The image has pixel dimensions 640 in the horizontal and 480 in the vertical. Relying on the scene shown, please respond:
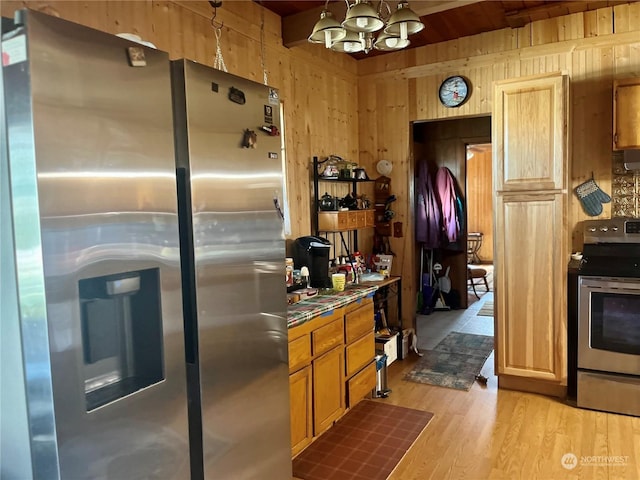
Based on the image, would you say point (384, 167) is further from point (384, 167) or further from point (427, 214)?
point (427, 214)

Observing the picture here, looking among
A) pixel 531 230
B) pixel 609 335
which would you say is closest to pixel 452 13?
pixel 531 230

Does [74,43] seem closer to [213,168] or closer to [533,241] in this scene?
[213,168]

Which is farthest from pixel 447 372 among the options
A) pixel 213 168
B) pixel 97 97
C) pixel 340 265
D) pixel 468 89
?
pixel 97 97

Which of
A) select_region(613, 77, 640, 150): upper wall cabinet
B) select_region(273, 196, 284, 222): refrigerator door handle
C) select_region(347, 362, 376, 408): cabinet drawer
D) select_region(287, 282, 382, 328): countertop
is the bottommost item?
select_region(347, 362, 376, 408): cabinet drawer

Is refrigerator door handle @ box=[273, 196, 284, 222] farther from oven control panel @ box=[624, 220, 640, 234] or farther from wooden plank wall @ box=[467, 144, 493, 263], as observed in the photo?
wooden plank wall @ box=[467, 144, 493, 263]

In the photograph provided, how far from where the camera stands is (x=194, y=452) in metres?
1.74

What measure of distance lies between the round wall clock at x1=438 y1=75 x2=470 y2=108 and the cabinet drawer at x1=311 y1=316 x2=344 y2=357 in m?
2.40

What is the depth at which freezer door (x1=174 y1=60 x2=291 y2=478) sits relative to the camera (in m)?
1.71

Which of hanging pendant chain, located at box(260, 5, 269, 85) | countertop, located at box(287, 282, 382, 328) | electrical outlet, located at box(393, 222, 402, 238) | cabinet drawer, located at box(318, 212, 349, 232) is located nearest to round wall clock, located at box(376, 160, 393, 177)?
electrical outlet, located at box(393, 222, 402, 238)

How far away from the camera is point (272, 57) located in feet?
11.3

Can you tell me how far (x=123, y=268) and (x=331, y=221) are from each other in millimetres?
2524

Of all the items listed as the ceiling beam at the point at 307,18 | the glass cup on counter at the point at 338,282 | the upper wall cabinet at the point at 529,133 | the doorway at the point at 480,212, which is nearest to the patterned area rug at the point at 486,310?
the upper wall cabinet at the point at 529,133

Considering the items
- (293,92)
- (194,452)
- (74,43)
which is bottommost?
(194,452)

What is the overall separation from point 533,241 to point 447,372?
1.38 meters
